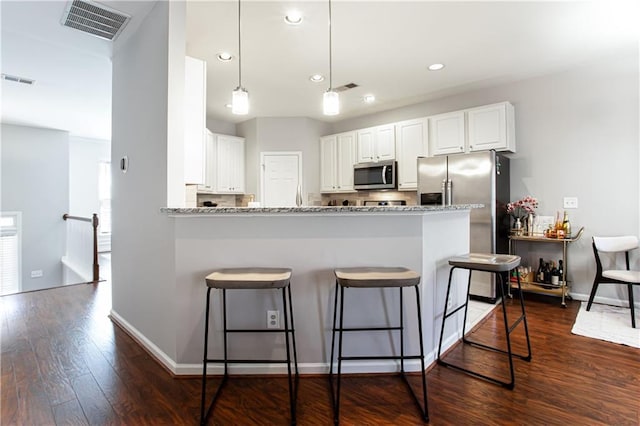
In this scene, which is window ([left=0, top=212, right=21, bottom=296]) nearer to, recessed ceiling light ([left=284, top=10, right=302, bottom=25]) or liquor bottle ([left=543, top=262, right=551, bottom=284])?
recessed ceiling light ([left=284, top=10, right=302, bottom=25])

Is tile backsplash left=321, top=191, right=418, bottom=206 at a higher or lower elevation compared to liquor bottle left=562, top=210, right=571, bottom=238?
higher

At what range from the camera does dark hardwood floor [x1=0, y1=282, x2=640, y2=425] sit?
1.68m

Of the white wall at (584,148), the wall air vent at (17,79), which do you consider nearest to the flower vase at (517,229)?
the white wall at (584,148)

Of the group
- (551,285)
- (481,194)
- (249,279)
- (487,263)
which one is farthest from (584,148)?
(249,279)

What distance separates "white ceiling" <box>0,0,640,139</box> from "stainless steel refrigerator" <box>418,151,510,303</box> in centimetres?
101

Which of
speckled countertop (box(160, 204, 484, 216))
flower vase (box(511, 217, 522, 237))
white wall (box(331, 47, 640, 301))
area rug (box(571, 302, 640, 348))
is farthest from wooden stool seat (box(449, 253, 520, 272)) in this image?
white wall (box(331, 47, 640, 301))

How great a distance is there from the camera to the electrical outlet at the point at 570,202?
3.64 metres

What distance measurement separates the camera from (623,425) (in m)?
1.60

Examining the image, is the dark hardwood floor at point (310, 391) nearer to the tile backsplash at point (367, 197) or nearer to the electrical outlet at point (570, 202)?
the electrical outlet at point (570, 202)

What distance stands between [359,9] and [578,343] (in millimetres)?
3064

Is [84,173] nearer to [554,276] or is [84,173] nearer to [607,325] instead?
[554,276]

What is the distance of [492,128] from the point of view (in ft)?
12.6

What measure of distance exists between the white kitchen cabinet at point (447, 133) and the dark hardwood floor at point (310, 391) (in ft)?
7.78

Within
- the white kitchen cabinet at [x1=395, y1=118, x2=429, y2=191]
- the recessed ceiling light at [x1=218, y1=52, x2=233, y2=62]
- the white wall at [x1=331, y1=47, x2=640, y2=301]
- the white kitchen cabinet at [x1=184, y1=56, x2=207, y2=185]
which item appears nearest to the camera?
the white kitchen cabinet at [x1=184, y1=56, x2=207, y2=185]
